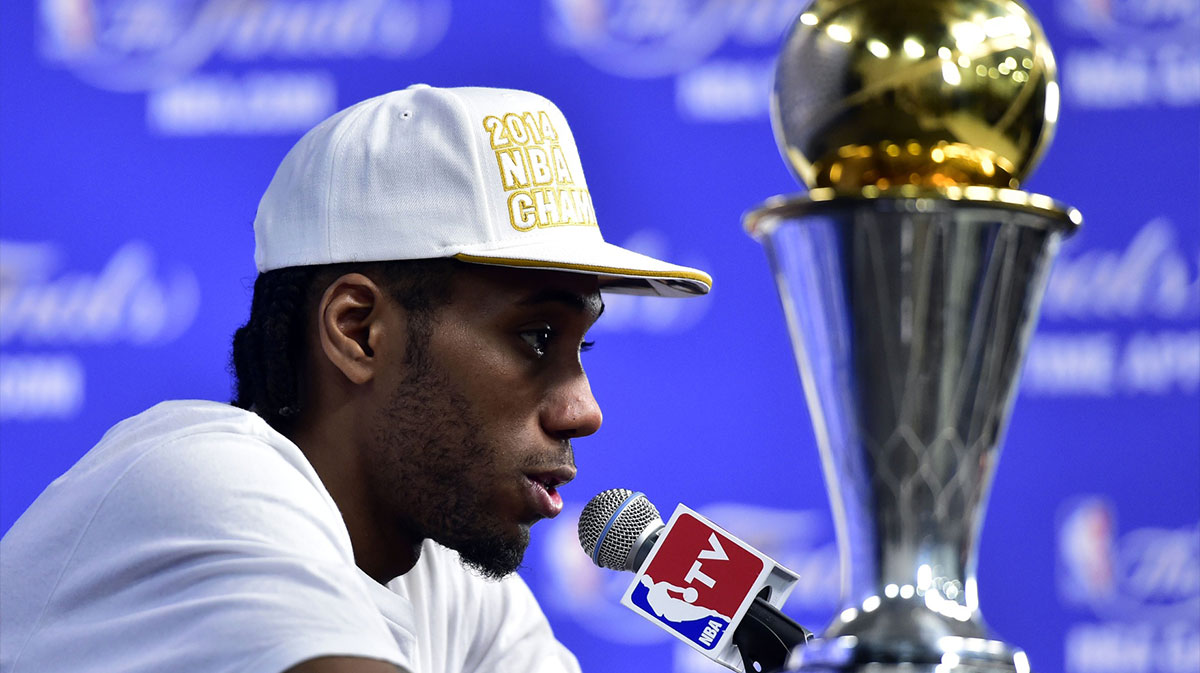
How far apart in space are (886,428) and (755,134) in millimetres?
1610

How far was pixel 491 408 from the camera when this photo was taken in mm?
1157

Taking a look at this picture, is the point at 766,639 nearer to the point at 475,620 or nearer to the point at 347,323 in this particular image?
the point at 347,323

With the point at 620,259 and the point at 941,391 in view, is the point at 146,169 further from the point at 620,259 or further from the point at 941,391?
the point at 941,391

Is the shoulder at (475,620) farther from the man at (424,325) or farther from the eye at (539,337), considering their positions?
the eye at (539,337)

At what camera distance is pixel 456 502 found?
46.2 inches

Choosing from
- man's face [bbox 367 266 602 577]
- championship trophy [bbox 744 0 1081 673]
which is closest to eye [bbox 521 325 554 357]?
man's face [bbox 367 266 602 577]

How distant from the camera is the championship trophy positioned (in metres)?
0.56

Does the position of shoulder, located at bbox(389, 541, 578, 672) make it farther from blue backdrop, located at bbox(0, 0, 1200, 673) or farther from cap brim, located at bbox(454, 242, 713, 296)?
blue backdrop, located at bbox(0, 0, 1200, 673)

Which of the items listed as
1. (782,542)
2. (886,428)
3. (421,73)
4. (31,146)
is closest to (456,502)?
(886,428)

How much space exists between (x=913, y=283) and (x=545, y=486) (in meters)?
0.65

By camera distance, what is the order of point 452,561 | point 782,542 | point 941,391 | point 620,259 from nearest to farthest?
1. point 941,391
2. point 620,259
3. point 452,561
4. point 782,542

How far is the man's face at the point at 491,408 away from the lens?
1157 mm

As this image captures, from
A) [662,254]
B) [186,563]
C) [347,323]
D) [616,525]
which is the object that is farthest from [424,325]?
[662,254]

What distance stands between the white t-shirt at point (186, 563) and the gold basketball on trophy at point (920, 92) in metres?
0.40
